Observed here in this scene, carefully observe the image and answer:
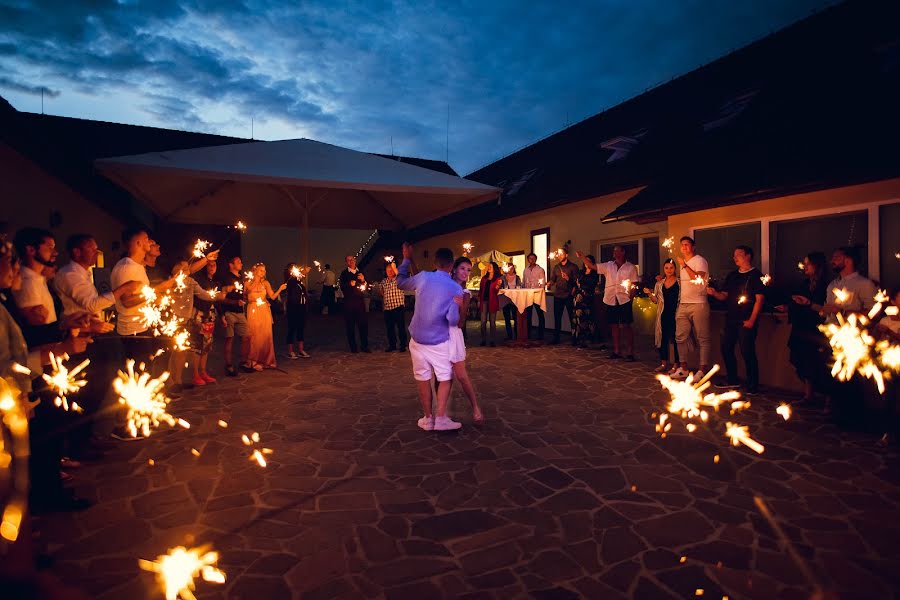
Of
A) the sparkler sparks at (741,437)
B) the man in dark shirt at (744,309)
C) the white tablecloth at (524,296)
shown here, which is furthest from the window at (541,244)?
the sparkler sparks at (741,437)

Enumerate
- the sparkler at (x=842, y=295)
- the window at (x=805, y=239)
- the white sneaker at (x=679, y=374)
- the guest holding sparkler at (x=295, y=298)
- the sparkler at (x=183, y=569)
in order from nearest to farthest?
the sparkler at (x=183, y=569)
the sparkler at (x=842, y=295)
the window at (x=805, y=239)
the white sneaker at (x=679, y=374)
the guest holding sparkler at (x=295, y=298)

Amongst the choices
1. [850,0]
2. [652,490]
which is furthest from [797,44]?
[652,490]

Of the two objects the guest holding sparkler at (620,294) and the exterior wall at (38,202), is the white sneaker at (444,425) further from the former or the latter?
the exterior wall at (38,202)

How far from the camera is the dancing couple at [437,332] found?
5273 millimetres

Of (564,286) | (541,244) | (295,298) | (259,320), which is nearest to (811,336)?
(564,286)

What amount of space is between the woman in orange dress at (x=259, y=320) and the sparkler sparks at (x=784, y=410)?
27.2ft

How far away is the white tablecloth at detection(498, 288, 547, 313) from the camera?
467 inches

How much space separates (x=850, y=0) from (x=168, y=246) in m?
26.8

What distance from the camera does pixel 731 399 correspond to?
6832mm

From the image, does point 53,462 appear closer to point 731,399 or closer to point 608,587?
point 608,587

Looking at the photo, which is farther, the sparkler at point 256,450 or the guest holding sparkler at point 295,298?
the guest holding sparkler at point 295,298

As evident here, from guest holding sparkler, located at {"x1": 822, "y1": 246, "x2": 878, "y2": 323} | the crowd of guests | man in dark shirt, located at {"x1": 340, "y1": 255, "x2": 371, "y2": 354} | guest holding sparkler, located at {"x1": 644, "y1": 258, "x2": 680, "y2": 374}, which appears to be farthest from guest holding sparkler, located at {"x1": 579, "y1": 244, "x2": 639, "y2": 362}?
the crowd of guests

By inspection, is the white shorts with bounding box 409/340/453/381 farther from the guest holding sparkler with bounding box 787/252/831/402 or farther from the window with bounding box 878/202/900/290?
the window with bounding box 878/202/900/290

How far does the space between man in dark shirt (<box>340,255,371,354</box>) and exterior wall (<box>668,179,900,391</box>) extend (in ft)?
23.2
